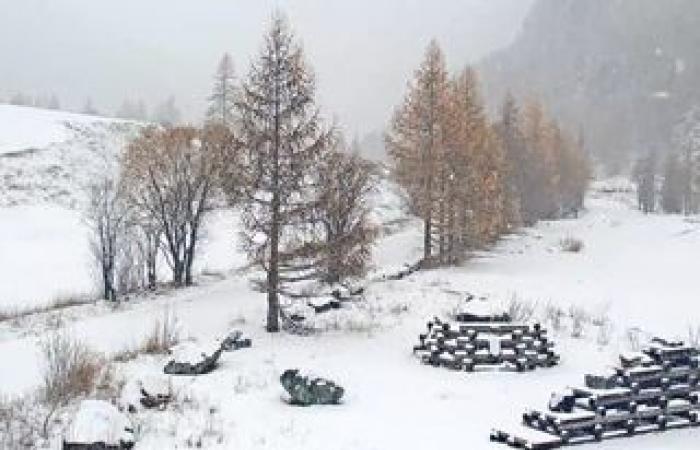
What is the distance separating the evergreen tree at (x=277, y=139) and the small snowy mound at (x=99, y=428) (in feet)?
39.4

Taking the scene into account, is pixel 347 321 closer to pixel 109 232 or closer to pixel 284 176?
pixel 284 176

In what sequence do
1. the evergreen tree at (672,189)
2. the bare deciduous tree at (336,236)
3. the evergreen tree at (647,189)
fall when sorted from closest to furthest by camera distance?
the bare deciduous tree at (336,236) → the evergreen tree at (647,189) → the evergreen tree at (672,189)

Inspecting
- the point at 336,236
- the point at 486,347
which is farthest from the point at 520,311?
the point at 336,236

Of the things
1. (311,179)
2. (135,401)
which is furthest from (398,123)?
(135,401)

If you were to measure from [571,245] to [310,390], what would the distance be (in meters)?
46.4

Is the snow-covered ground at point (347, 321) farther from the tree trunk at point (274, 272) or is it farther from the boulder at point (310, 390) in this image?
the tree trunk at point (274, 272)

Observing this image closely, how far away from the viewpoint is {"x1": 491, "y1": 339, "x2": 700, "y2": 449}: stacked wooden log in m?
17.8

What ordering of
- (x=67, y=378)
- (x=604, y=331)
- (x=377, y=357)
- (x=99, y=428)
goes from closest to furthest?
(x=99, y=428) < (x=67, y=378) < (x=377, y=357) < (x=604, y=331)

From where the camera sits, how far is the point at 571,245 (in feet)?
207

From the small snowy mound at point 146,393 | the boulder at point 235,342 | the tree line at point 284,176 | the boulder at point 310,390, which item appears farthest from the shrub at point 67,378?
the tree line at point 284,176

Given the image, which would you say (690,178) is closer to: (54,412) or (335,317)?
(335,317)

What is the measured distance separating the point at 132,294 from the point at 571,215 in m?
69.8

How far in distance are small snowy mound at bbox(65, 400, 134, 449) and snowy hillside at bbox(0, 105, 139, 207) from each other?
168 feet

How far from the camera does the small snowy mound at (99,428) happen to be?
1541 centimetres
